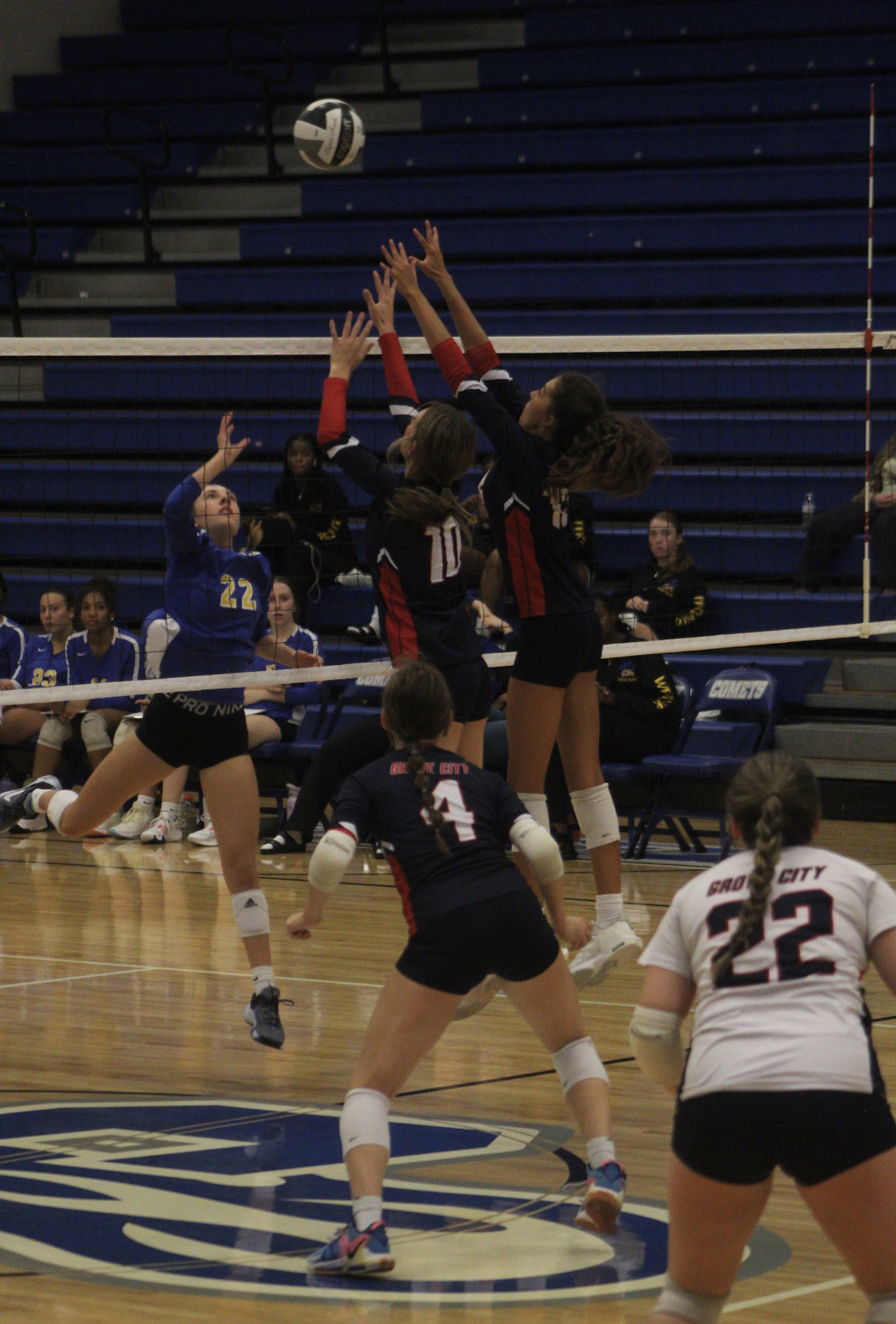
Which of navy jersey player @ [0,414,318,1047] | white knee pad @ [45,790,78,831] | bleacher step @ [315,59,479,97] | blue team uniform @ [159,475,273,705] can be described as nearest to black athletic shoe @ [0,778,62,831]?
white knee pad @ [45,790,78,831]

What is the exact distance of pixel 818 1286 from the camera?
154 inches

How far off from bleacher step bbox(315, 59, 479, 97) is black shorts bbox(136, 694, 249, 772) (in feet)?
35.3

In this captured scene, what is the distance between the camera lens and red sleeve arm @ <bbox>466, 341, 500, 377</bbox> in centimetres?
591

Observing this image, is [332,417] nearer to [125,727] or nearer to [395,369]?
[395,369]

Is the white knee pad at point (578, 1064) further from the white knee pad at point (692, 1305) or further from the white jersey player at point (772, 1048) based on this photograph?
the white knee pad at point (692, 1305)

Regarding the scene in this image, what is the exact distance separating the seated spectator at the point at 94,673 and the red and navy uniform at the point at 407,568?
5380 mm

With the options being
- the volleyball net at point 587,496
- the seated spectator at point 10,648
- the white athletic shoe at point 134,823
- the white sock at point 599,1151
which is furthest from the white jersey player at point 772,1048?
the seated spectator at point 10,648

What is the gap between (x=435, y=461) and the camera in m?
5.44

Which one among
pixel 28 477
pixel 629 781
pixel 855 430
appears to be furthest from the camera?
pixel 28 477

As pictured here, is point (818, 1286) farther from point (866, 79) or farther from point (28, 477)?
point (866, 79)

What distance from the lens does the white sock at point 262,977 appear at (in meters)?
5.85

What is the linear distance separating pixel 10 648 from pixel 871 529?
557cm

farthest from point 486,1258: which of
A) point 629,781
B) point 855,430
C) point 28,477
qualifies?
point 28,477

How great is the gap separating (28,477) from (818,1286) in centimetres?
1063
